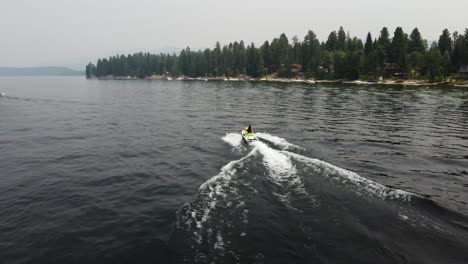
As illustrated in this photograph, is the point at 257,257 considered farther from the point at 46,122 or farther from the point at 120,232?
the point at 46,122

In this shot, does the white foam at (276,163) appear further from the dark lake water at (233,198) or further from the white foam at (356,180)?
the white foam at (356,180)

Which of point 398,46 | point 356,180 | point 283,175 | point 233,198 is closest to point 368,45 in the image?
point 398,46

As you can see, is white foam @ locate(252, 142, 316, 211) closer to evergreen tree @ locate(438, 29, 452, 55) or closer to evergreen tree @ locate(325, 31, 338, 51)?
evergreen tree @ locate(438, 29, 452, 55)

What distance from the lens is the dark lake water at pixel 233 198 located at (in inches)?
494

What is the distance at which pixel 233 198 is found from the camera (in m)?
17.4

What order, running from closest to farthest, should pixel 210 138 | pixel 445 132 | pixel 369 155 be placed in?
pixel 369 155
pixel 210 138
pixel 445 132

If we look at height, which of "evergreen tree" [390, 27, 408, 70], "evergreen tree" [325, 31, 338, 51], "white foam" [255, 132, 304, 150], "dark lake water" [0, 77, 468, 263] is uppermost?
"evergreen tree" [325, 31, 338, 51]

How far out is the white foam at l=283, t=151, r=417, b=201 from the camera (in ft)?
58.0

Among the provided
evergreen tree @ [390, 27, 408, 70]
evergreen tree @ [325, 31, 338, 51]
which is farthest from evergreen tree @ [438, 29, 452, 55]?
evergreen tree @ [325, 31, 338, 51]

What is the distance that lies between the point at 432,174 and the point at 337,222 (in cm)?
1263

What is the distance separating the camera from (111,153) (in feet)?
91.8

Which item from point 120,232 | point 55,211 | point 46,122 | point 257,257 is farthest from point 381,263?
point 46,122

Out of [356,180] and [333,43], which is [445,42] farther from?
[356,180]

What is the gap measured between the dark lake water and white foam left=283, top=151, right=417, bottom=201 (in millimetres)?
86
